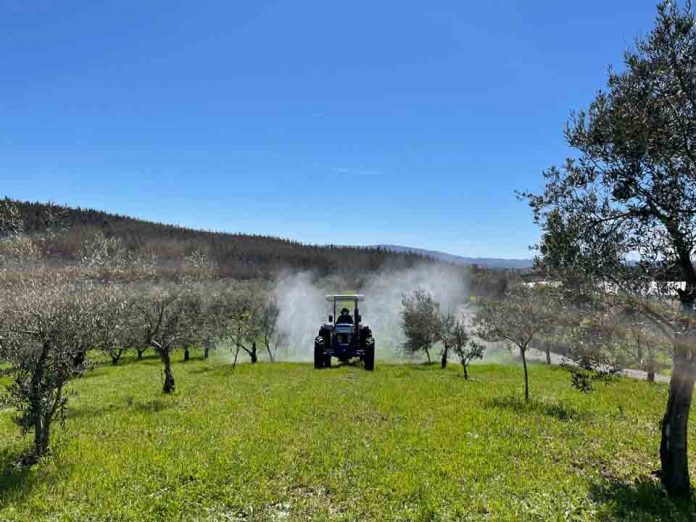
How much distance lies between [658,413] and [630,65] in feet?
53.3

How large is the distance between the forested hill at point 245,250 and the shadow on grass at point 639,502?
73.1m

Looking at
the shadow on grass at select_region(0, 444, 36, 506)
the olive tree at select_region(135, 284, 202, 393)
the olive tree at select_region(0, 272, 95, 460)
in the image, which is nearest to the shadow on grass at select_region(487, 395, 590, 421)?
the olive tree at select_region(0, 272, 95, 460)

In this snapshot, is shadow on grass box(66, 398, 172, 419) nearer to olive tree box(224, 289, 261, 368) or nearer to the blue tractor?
the blue tractor

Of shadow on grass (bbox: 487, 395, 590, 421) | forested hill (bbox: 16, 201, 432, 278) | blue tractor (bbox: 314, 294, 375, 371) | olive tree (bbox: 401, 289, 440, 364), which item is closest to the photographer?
shadow on grass (bbox: 487, 395, 590, 421)

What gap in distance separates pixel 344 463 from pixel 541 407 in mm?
11659

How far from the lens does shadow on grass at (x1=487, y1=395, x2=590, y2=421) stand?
55.5 feet

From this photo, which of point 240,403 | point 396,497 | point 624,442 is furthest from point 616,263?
point 240,403

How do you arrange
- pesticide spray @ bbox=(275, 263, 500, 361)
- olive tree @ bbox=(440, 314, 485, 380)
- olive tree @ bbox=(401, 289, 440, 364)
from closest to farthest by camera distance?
olive tree @ bbox=(440, 314, 485, 380) < olive tree @ bbox=(401, 289, 440, 364) < pesticide spray @ bbox=(275, 263, 500, 361)

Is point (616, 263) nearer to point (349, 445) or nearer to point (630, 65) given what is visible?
point (630, 65)

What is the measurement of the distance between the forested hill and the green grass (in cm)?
6450

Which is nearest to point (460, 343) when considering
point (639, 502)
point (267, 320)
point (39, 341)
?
point (639, 502)

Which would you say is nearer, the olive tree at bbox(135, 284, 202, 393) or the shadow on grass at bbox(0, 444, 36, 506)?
the shadow on grass at bbox(0, 444, 36, 506)

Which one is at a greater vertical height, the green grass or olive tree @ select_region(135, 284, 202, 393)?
olive tree @ select_region(135, 284, 202, 393)

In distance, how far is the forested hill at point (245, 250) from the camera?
299 ft
